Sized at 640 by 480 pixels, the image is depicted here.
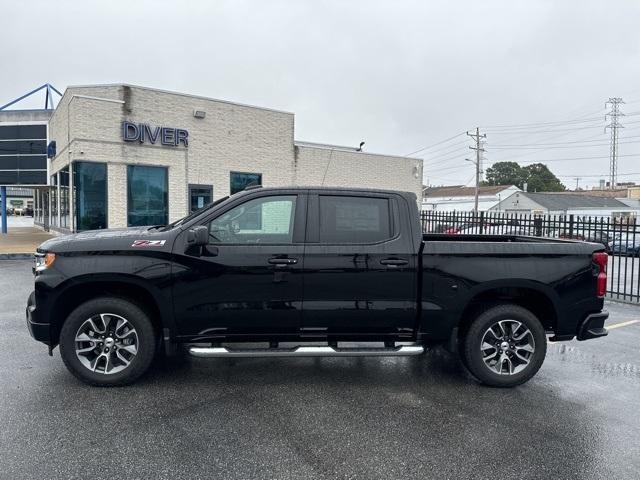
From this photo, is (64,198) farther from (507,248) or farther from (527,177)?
(527,177)

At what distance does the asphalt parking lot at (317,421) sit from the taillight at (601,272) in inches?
38.6

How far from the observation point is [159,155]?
1716cm

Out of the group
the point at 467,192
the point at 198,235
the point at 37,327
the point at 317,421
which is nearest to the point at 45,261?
the point at 37,327

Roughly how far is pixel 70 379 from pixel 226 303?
1.75 m

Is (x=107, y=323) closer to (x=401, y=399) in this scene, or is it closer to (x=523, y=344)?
(x=401, y=399)

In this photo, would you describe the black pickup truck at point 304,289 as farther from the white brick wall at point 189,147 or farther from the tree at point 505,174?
the tree at point 505,174

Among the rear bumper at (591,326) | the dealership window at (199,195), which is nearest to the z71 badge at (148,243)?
the rear bumper at (591,326)

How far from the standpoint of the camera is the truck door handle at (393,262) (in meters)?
4.65

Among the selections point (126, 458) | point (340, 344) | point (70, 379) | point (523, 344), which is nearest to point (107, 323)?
point (70, 379)

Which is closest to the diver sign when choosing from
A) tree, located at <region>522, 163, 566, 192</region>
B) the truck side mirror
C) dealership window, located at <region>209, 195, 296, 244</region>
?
dealership window, located at <region>209, 195, 296, 244</region>

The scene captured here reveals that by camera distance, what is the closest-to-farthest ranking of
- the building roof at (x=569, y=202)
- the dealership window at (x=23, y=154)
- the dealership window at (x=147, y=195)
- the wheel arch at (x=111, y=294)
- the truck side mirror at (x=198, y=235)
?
1. the truck side mirror at (x=198, y=235)
2. the wheel arch at (x=111, y=294)
3. the dealership window at (x=147, y=195)
4. the dealership window at (x=23, y=154)
5. the building roof at (x=569, y=202)

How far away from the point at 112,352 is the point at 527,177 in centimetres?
10095

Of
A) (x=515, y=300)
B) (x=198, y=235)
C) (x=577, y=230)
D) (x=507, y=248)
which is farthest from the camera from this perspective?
(x=577, y=230)

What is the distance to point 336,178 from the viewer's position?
21.9 metres
